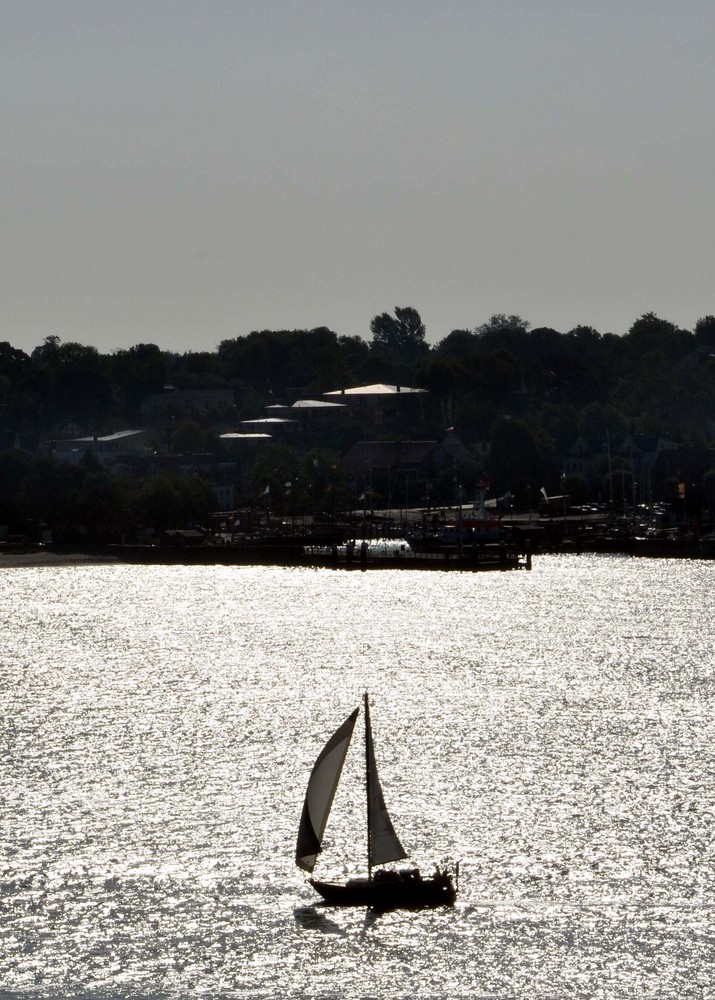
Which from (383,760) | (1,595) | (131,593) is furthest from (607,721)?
(1,595)

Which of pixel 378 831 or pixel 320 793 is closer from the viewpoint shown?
pixel 320 793

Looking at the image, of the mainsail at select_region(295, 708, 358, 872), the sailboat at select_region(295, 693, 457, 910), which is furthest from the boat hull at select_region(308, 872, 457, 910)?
the mainsail at select_region(295, 708, 358, 872)

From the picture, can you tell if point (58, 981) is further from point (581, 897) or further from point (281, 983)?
point (581, 897)

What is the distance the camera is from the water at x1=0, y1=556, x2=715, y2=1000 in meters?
44.5

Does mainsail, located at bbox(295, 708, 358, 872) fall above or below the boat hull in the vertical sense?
above

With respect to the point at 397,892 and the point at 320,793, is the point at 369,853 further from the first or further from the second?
the point at 320,793

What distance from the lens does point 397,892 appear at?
157 feet

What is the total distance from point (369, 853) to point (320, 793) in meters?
2.17

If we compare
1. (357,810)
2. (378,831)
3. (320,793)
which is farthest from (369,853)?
(357,810)

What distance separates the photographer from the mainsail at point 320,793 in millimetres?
47531

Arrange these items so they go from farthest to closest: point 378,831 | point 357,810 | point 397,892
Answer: point 357,810 < point 378,831 < point 397,892

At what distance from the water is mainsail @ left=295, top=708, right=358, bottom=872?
1.61 m

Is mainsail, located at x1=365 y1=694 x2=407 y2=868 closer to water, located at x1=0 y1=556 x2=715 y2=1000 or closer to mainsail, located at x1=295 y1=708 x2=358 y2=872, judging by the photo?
mainsail, located at x1=295 y1=708 x2=358 y2=872

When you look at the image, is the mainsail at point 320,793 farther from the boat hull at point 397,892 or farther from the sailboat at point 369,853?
the boat hull at point 397,892
